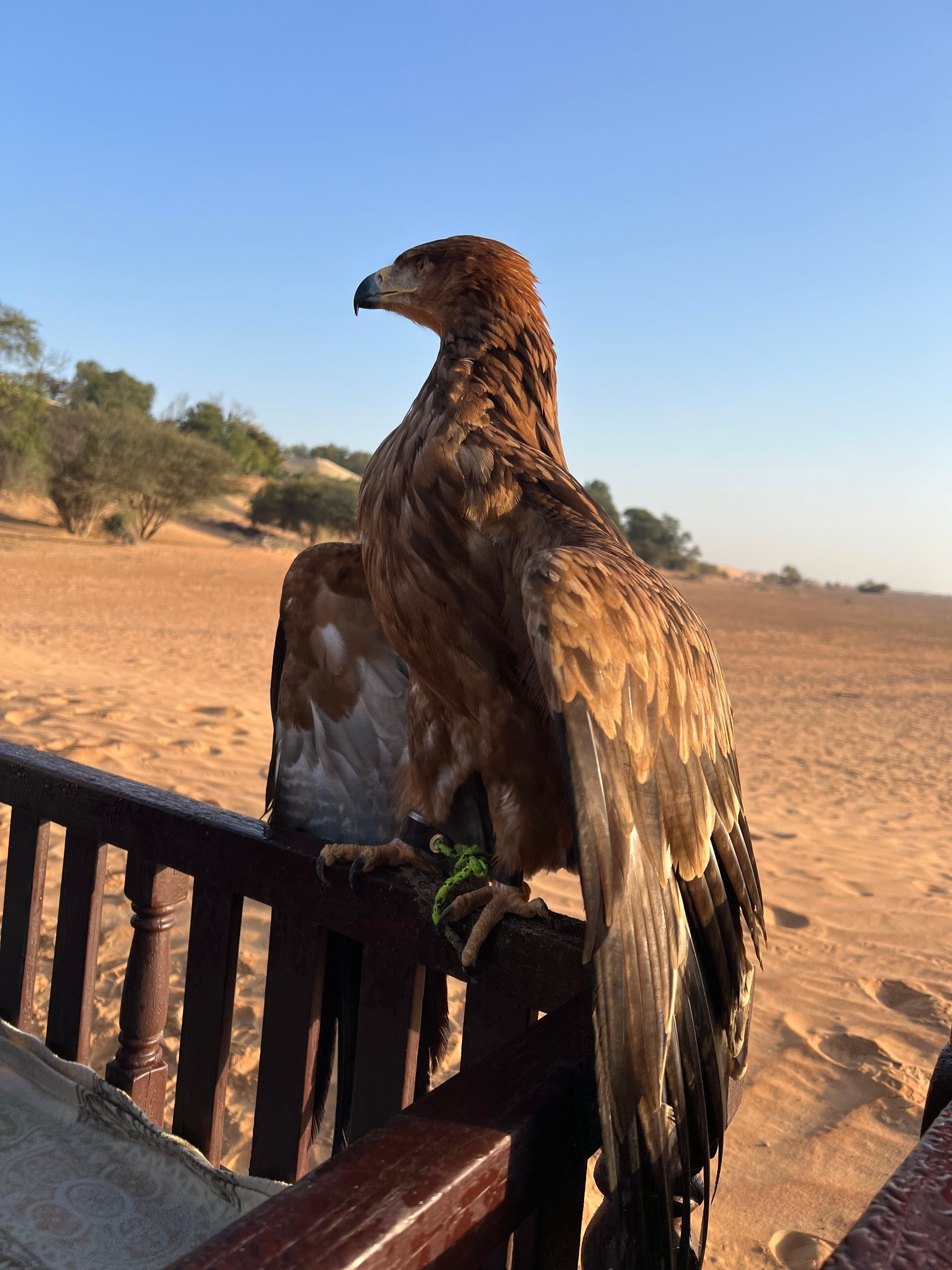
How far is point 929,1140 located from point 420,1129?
0.50m

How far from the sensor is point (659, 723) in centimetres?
152

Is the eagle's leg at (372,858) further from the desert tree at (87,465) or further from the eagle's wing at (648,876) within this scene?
the desert tree at (87,465)

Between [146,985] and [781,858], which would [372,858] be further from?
[781,858]

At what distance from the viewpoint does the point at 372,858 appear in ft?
6.02

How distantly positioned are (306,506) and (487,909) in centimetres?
4148

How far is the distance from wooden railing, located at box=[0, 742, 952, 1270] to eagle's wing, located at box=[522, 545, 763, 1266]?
79 millimetres

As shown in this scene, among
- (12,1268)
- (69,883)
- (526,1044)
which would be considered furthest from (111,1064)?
(526,1044)

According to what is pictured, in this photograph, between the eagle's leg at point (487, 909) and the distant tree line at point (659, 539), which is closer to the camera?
the eagle's leg at point (487, 909)

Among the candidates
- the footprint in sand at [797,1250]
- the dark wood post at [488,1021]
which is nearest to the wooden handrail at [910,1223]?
the dark wood post at [488,1021]

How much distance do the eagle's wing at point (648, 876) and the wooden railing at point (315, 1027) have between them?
3.0 inches

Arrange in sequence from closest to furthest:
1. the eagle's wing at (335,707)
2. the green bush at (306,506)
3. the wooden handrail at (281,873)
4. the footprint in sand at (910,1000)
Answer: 1. the wooden handrail at (281,873)
2. the eagle's wing at (335,707)
3. the footprint in sand at (910,1000)
4. the green bush at (306,506)

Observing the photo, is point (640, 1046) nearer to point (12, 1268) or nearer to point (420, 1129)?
point (420, 1129)

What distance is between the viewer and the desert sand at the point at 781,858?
3.01 m

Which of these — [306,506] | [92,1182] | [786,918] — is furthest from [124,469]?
[92,1182]
